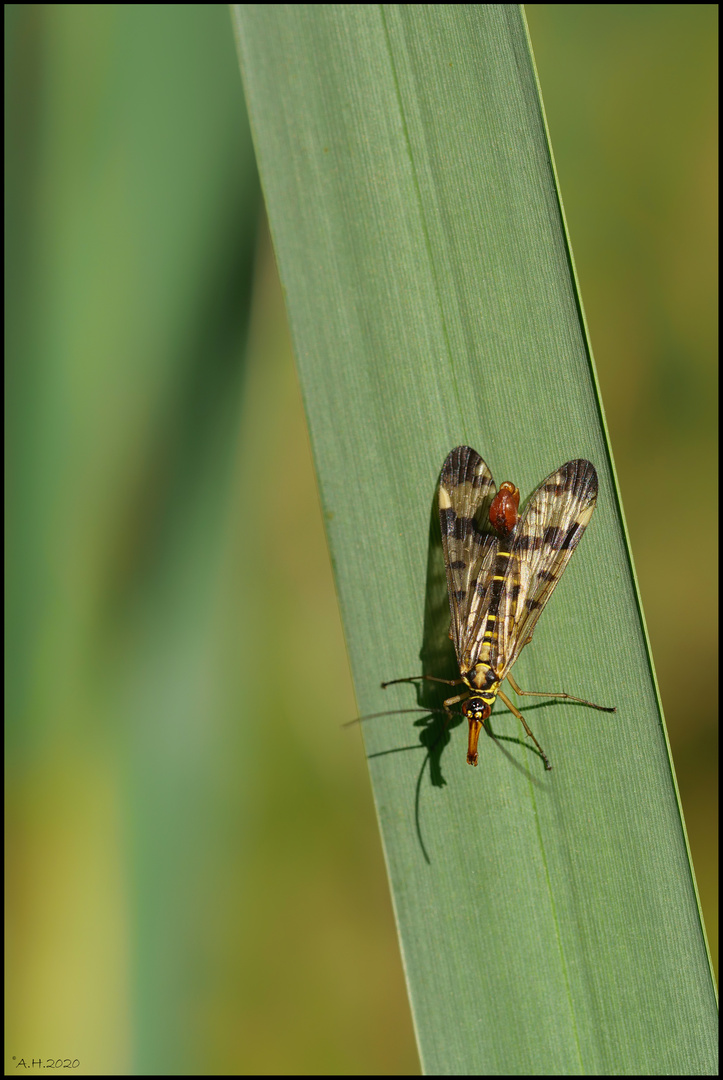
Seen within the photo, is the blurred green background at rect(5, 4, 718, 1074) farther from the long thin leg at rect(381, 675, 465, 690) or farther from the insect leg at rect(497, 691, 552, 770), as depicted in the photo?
the insect leg at rect(497, 691, 552, 770)

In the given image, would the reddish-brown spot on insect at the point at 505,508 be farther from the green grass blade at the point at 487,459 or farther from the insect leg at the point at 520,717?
the insect leg at the point at 520,717

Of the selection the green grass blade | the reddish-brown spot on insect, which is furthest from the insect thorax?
the reddish-brown spot on insect

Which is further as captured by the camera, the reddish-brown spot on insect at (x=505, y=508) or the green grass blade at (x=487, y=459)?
the reddish-brown spot on insect at (x=505, y=508)

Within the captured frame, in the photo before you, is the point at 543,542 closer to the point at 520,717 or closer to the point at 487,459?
the point at 487,459

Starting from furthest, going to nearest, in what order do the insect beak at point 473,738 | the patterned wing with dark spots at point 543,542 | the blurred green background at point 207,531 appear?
1. the insect beak at point 473,738
2. the patterned wing with dark spots at point 543,542
3. the blurred green background at point 207,531

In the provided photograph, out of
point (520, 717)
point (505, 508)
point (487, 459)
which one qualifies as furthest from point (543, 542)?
point (520, 717)

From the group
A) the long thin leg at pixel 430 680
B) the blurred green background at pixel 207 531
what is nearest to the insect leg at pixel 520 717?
the long thin leg at pixel 430 680
